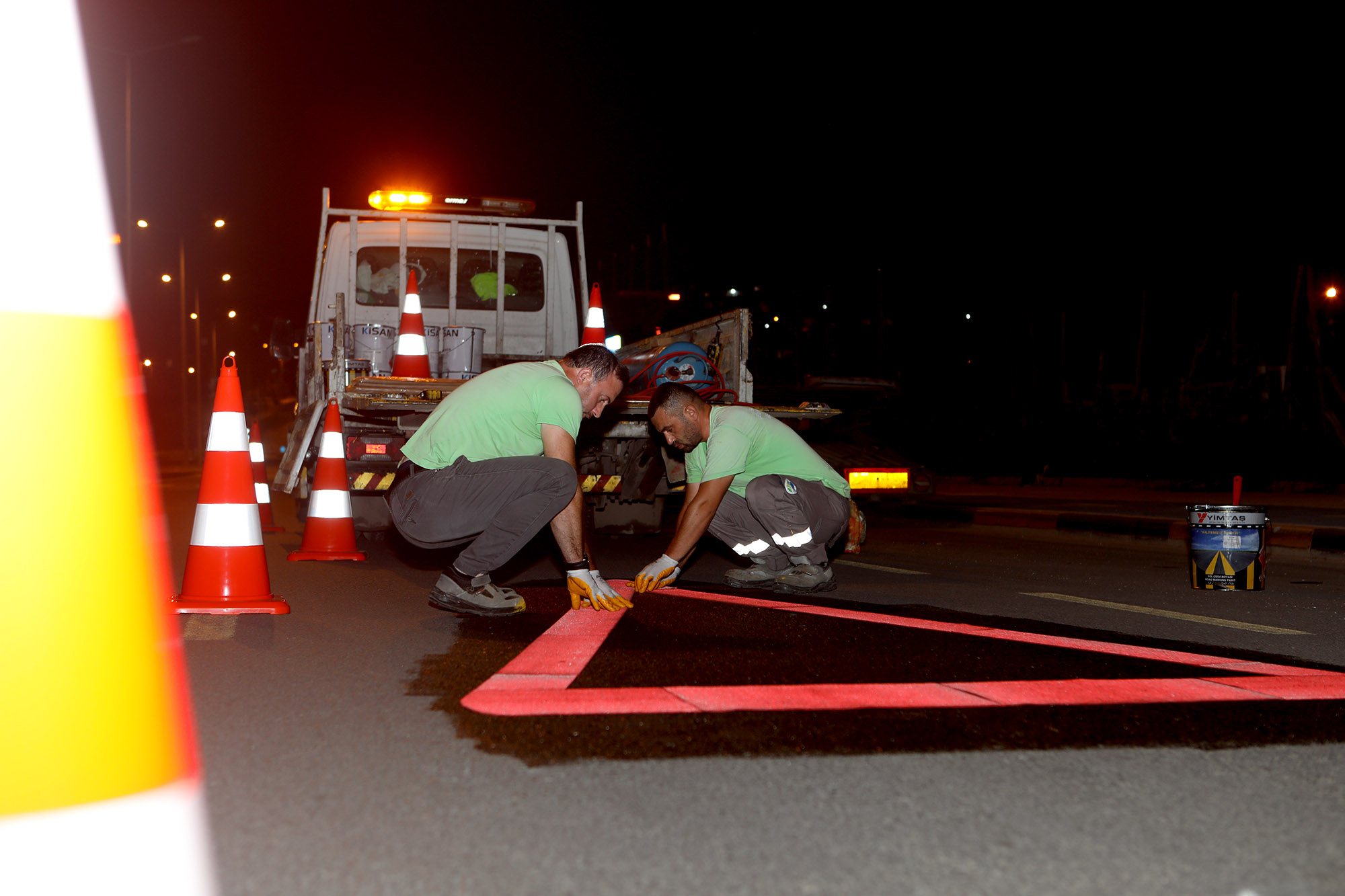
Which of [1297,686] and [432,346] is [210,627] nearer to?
[1297,686]

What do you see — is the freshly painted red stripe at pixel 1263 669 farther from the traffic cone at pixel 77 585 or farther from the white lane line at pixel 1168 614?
the traffic cone at pixel 77 585

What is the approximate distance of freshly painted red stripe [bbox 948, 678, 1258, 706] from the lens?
135 inches

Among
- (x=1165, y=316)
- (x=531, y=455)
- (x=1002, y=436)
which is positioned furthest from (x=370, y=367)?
(x=1165, y=316)

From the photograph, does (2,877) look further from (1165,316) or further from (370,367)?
(1165,316)

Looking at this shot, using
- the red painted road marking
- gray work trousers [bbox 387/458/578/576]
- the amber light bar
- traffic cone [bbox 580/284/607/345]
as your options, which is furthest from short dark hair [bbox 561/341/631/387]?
the amber light bar

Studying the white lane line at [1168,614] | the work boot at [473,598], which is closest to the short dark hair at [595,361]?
the work boot at [473,598]

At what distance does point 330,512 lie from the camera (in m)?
7.71

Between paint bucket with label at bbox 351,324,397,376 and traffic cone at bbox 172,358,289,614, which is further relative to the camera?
paint bucket with label at bbox 351,324,397,376

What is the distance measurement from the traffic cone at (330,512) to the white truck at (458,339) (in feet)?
1.04

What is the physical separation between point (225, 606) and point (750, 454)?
2.80 m

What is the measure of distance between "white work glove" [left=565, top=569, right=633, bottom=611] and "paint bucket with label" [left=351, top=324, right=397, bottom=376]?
14.7 feet

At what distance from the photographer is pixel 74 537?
6.88 feet

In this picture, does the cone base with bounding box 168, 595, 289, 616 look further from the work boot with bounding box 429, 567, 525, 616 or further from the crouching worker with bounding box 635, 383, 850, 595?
the crouching worker with bounding box 635, 383, 850, 595

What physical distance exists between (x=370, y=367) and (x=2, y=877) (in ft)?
23.8
